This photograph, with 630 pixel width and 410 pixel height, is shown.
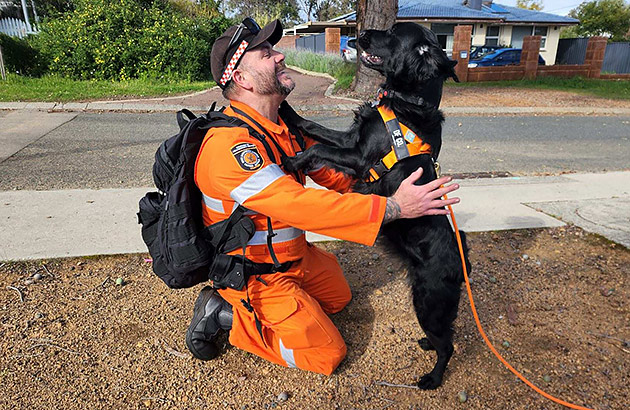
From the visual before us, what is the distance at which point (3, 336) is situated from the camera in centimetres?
255

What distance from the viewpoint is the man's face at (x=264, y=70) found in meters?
2.43

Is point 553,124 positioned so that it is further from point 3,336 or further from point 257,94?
point 3,336

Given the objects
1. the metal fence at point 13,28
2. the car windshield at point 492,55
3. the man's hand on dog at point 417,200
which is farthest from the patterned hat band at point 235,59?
the car windshield at point 492,55

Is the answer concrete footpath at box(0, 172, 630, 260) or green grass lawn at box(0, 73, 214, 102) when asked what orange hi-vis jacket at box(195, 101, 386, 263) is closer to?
concrete footpath at box(0, 172, 630, 260)

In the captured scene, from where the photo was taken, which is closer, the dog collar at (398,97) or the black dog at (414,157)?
the black dog at (414,157)

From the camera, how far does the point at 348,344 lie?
2680 millimetres

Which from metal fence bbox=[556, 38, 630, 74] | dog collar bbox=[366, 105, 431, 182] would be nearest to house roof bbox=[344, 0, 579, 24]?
metal fence bbox=[556, 38, 630, 74]

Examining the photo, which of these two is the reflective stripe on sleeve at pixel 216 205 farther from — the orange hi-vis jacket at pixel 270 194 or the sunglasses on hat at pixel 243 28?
the sunglasses on hat at pixel 243 28

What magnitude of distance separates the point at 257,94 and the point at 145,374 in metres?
1.63

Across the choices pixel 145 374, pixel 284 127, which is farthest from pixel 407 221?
pixel 145 374

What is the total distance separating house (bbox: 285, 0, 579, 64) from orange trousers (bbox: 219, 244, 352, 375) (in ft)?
86.2

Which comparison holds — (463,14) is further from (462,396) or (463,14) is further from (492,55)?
(462,396)

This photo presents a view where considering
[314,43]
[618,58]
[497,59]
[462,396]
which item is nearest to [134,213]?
[462,396]

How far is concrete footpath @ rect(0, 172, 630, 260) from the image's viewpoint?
3.54 m
